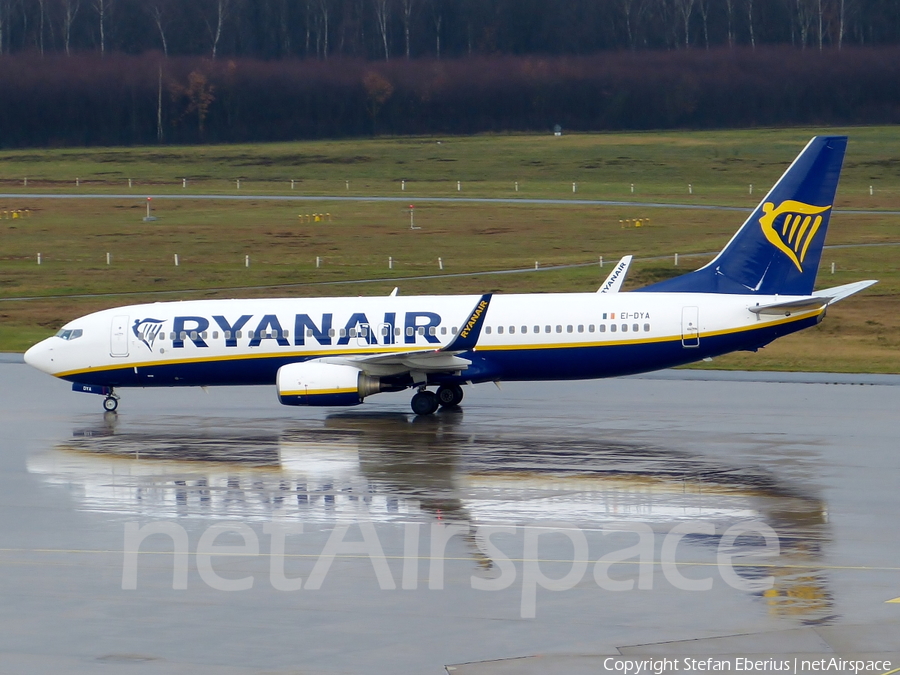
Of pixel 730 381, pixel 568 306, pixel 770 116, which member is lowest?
pixel 730 381

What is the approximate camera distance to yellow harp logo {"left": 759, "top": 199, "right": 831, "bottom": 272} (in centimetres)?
4000

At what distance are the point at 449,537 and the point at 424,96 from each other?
480ft

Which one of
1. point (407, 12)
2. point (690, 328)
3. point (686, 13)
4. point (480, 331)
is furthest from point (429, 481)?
point (686, 13)

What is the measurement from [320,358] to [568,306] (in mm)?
7673

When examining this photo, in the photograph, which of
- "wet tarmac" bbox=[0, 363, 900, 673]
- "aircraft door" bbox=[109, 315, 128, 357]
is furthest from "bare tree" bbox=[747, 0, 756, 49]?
"aircraft door" bbox=[109, 315, 128, 357]

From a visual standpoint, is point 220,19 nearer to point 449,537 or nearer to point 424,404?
point 424,404

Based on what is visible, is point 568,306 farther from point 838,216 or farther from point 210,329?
point 838,216

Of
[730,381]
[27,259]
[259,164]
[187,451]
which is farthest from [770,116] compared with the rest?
[187,451]

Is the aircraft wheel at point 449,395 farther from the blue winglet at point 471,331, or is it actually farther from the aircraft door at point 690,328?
the aircraft door at point 690,328

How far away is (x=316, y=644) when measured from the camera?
1775cm

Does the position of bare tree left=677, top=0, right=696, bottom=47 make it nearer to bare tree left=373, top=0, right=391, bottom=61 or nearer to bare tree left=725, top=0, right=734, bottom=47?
bare tree left=725, top=0, right=734, bottom=47

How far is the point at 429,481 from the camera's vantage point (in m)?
29.3

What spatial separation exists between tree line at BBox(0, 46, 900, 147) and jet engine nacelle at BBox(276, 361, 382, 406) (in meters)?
130

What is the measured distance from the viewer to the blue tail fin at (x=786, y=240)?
3984cm
